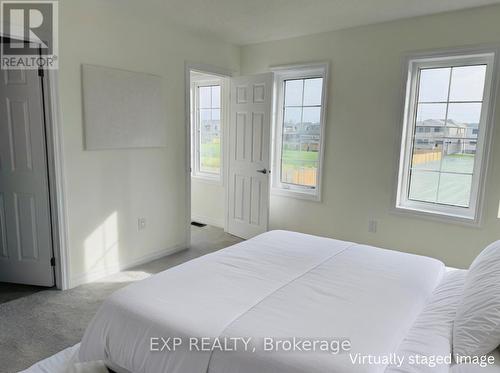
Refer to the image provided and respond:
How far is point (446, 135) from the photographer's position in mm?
3240

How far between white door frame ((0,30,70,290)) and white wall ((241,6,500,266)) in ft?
7.97

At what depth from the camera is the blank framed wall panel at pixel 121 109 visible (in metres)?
2.96

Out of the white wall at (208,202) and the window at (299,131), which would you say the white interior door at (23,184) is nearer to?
the white wall at (208,202)

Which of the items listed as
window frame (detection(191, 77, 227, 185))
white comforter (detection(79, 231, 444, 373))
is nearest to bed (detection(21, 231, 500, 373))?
white comforter (detection(79, 231, 444, 373))

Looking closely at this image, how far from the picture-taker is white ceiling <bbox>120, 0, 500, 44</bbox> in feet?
9.48

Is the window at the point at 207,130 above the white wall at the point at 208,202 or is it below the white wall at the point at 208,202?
above

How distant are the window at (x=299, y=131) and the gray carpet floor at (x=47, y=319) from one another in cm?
188

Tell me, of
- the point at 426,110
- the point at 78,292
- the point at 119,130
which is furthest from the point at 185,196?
the point at 426,110

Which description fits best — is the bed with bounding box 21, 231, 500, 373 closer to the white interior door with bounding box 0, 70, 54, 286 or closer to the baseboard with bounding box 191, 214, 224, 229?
the white interior door with bounding box 0, 70, 54, 286

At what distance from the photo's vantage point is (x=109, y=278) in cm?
323

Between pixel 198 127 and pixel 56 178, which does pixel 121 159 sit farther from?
pixel 198 127

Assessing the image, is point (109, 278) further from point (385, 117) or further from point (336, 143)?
point (385, 117)

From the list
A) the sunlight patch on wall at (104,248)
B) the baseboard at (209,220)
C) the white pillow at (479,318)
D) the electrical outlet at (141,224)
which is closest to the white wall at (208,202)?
the baseboard at (209,220)

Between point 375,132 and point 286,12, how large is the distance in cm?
143
